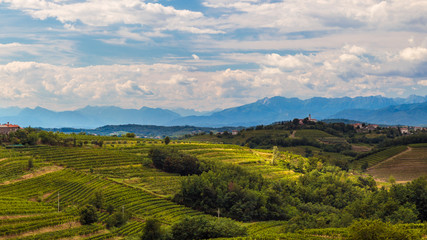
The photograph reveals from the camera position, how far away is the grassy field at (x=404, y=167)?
363ft

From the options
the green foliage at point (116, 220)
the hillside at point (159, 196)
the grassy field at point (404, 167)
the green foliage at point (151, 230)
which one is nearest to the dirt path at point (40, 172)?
the hillside at point (159, 196)

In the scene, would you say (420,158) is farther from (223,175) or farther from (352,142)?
(223,175)

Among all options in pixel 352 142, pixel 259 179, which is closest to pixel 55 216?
pixel 259 179

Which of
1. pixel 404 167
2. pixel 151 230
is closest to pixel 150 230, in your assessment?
pixel 151 230

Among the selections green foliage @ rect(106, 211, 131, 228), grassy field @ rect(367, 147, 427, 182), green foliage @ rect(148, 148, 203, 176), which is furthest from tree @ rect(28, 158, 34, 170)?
grassy field @ rect(367, 147, 427, 182)

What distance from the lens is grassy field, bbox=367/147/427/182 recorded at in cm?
11052

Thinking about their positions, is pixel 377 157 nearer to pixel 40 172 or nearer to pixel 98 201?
pixel 98 201

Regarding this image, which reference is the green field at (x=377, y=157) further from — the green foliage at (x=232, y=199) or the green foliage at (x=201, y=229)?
the green foliage at (x=201, y=229)

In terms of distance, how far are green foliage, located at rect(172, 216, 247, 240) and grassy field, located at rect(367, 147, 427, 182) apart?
79751 mm

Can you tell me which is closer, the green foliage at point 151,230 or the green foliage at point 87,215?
the green foliage at point 151,230

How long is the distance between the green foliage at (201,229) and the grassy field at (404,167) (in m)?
79.8

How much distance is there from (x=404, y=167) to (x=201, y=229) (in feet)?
319

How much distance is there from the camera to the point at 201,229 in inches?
1791

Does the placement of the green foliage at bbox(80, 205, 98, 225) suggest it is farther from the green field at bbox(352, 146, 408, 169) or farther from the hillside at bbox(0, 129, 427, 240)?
the green field at bbox(352, 146, 408, 169)
